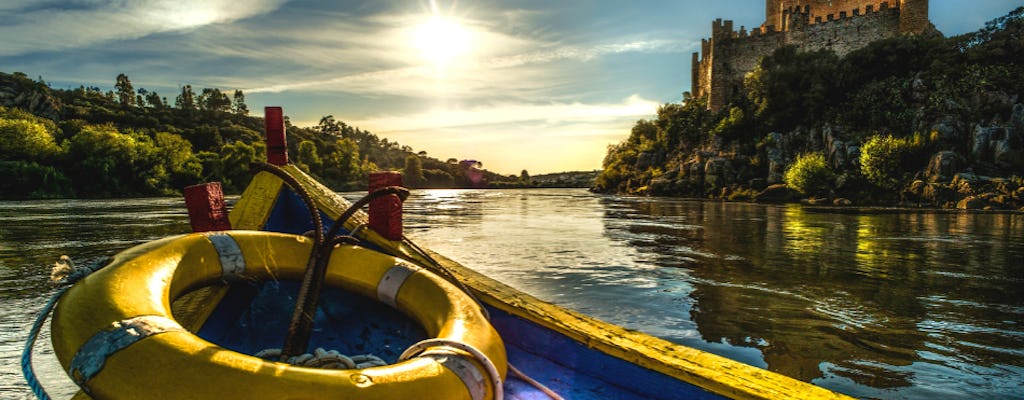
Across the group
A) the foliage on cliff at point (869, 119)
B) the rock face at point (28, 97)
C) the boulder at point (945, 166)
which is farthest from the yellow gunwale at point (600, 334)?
the rock face at point (28, 97)

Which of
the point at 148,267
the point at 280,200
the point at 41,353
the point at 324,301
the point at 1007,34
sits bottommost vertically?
the point at 41,353

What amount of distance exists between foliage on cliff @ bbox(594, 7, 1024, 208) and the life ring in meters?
39.4

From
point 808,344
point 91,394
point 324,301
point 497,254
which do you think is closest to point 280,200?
point 324,301

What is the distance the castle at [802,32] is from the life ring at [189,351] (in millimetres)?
58504

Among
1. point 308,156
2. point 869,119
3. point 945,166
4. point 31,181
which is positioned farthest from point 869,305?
point 308,156

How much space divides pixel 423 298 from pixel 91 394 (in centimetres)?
163

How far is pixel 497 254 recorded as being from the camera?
12.4 metres

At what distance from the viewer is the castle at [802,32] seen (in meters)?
46.8

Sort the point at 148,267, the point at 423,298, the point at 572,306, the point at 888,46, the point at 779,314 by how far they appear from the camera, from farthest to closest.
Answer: the point at 888,46
the point at 572,306
the point at 779,314
the point at 423,298
the point at 148,267

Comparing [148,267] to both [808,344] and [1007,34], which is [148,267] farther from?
[1007,34]

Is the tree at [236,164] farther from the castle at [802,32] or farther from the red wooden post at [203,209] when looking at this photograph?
the red wooden post at [203,209]

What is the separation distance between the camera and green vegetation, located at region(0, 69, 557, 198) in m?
54.2

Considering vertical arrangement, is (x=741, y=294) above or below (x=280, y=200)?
below

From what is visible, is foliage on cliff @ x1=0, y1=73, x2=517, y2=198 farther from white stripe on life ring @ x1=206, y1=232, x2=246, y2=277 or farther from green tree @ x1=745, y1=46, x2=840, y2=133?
green tree @ x1=745, y1=46, x2=840, y2=133
